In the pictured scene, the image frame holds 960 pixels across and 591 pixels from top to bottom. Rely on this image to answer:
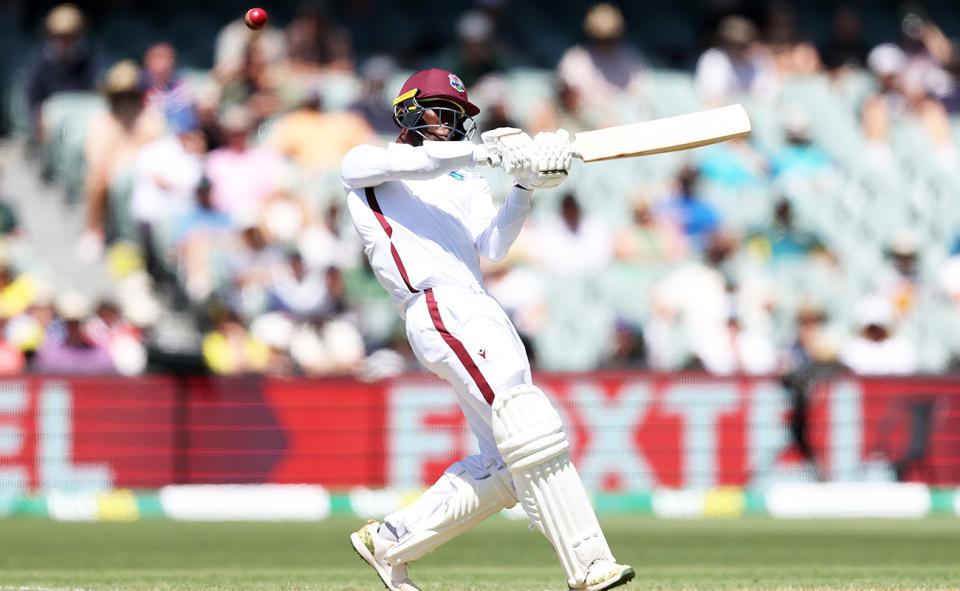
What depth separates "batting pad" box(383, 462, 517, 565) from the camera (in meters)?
5.22

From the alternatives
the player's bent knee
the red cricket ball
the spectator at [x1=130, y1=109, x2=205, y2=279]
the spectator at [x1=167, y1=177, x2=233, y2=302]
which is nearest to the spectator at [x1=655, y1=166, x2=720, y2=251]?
the spectator at [x1=167, y1=177, x2=233, y2=302]

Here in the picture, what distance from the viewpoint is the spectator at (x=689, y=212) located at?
12.3 m

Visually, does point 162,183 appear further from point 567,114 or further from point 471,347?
point 471,347

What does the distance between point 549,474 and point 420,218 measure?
3.23 feet

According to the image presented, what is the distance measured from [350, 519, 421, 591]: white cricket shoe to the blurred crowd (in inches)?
207

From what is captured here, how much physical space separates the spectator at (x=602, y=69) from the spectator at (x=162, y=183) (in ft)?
10.5

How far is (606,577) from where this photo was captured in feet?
15.7

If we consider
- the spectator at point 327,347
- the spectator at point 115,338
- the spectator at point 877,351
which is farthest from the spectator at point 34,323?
the spectator at point 877,351

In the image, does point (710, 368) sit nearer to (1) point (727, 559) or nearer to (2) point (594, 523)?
(1) point (727, 559)

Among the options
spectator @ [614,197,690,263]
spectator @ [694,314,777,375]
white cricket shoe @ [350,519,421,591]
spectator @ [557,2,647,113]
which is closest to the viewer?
white cricket shoe @ [350,519,421,591]

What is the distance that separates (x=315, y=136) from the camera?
12.4m

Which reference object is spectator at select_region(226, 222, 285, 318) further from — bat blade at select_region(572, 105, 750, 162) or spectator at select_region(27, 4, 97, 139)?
bat blade at select_region(572, 105, 750, 162)

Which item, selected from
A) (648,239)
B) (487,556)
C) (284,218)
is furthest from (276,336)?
(487,556)

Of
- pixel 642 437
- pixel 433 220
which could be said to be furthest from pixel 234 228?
pixel 433 220
